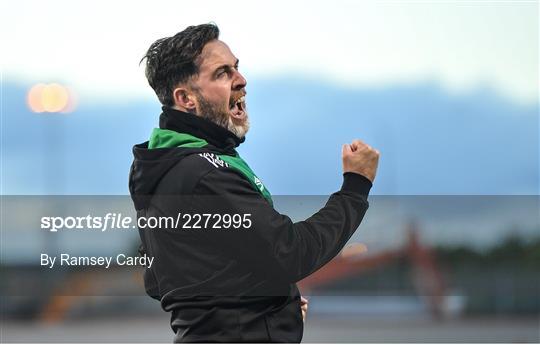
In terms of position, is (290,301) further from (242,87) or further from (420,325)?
(420,325)

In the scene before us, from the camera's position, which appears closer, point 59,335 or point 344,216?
point 344,216

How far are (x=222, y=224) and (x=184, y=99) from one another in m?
0.48

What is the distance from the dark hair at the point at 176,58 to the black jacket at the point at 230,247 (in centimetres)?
17

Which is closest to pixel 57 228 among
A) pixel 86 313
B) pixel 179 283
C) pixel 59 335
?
pixel 179 283

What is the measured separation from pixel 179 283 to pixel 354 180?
622 millimetres

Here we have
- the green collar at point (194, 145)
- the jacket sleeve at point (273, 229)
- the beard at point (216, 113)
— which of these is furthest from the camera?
the beard at point (216, 113)

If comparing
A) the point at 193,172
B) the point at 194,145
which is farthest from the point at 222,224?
the point at 194,145

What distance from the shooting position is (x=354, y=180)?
2.96 meters

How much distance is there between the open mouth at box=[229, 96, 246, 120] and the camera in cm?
310

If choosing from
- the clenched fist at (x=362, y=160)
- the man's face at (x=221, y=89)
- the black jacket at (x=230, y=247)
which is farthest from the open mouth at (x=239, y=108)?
the clenched fist at (x=362, y=160)

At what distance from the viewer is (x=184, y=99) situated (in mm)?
3092

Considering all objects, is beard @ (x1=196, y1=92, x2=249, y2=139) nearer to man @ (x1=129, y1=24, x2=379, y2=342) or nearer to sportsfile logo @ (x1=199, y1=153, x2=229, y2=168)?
man @ (x1=129, y1=24, x2=379, y2=342)

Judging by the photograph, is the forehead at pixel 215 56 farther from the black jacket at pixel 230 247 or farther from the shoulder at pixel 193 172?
the shoulder at pixel 193 172

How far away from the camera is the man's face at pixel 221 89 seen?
3051mm
